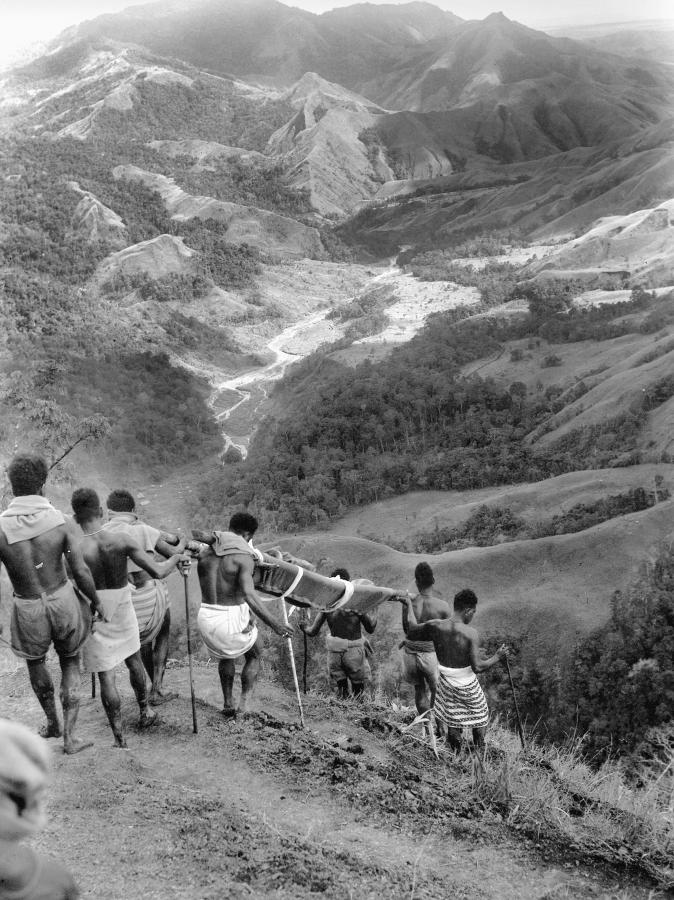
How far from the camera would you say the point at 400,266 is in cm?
8319

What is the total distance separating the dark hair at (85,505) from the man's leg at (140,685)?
107cm

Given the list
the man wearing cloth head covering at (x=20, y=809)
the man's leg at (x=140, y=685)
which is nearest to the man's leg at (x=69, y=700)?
the man's leg at (x=140, y=685)

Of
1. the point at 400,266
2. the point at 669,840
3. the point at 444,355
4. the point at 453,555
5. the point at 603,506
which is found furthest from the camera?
the point at 400,266

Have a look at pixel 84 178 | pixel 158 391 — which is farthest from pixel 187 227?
pixel 158 391

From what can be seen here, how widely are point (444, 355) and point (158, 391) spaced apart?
17.7 m

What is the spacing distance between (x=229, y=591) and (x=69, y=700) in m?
1.28

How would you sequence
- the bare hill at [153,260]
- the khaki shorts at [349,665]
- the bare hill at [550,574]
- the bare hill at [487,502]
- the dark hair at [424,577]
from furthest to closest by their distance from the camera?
the bare hill at [153,260] → the bare hill at [487,502] → the bare hill at [550,574] → the khaki shorts at [349,665] → the dark hair at [424,577]

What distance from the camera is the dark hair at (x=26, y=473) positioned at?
188 inches

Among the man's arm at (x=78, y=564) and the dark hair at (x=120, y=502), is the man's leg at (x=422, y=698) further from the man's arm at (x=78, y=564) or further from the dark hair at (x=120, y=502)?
the man's arm at (x=78, y=564)

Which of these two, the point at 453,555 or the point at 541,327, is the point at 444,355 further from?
the point at 453,555

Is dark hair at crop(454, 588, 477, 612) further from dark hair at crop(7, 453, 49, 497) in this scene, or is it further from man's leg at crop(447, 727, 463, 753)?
dark hair at crop(7, 453, 49, 497)

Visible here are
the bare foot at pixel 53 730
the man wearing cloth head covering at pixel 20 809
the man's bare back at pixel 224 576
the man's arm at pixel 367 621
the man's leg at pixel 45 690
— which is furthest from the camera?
the man's arm at pixel 367 621

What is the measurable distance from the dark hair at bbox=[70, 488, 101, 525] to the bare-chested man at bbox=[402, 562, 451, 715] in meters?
2.53

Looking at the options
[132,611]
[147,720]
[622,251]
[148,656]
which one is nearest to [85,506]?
[132,611]
